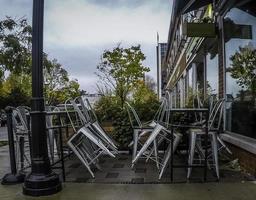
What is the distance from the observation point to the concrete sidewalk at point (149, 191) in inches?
188

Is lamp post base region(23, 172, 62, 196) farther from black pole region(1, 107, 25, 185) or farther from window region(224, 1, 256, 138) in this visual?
window region(224, 1, 256, 138)

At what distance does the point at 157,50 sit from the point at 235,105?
54406mm

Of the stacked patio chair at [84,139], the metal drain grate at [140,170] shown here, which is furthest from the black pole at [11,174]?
the metal drain grate at [140,170]

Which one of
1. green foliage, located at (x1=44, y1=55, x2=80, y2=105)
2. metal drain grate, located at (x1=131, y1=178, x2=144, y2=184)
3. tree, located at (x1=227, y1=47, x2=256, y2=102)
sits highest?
green foliage, located at (x1=44, y1=55, x2=80, y2=105)

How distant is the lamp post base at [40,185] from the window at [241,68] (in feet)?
9.67

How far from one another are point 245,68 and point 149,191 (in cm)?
284

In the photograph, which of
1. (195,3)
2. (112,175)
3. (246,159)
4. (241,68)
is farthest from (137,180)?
(195,3)

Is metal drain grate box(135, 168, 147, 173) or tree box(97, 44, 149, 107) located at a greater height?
tree box(97, 44, 149, 107)

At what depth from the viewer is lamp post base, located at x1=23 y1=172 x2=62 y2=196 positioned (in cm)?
500

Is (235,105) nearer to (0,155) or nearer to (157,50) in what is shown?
(0,155)

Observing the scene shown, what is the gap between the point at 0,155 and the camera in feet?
29.7

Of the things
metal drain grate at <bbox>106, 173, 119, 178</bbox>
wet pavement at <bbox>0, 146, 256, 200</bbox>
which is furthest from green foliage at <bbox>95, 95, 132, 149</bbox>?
metal drain grate at <bbox>106, 173, 119, 178</bbox>

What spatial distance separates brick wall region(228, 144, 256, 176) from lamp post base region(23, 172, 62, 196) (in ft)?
8.75

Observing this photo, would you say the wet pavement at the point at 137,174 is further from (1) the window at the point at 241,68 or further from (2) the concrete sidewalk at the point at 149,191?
(1) the window at the point at 241,68
